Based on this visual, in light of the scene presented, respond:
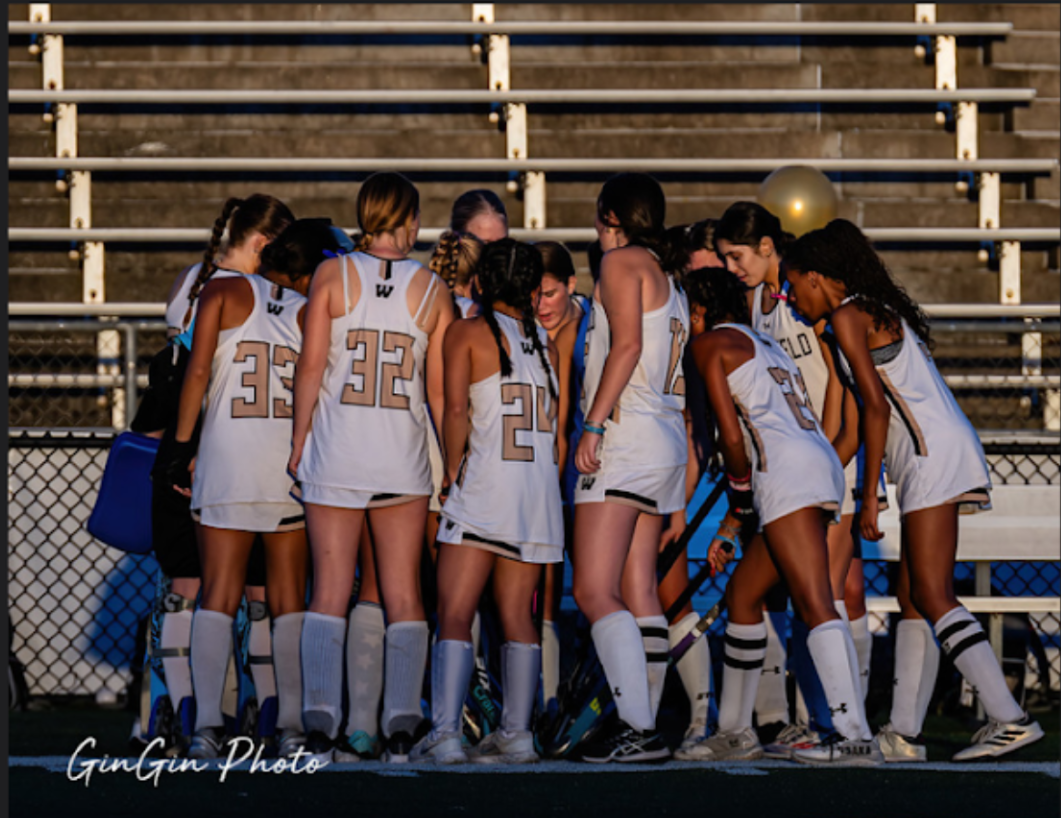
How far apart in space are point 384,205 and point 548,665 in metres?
1.48

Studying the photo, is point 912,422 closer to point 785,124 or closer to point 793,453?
point 793,453

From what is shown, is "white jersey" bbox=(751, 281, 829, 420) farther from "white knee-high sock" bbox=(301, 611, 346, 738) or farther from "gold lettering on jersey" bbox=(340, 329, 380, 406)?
"white knee-high sock" bbox=(301, 611, 346, 738)

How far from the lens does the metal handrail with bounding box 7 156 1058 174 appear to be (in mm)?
9250

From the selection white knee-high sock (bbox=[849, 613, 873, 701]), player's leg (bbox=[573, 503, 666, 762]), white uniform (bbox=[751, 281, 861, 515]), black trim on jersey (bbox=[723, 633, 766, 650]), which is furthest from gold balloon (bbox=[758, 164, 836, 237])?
player's leg (bbox=[573, 503, 666, 762])

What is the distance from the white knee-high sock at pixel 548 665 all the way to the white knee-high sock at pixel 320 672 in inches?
32.9

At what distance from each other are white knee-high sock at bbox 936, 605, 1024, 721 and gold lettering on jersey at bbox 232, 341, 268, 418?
1.95 metres

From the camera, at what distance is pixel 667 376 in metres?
4.58

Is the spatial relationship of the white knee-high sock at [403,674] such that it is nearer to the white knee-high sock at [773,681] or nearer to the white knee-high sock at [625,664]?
the white knee-high sock at [625,664]

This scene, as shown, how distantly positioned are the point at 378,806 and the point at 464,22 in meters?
6.65

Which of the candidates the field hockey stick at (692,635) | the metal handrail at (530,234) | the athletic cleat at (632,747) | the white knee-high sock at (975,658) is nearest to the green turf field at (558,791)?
the athletic cleat at (632,747)

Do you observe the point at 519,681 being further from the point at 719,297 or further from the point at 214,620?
the point at 719,297

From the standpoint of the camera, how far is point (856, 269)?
461 cm

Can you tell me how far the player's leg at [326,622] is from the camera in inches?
171

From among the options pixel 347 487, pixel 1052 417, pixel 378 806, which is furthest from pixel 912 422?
pixel 1052 417
